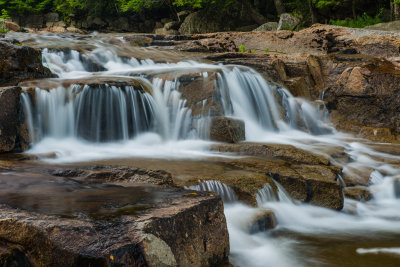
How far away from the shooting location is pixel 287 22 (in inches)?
703

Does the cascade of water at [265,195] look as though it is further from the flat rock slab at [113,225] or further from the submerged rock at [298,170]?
the flat rock slab at [113,225]

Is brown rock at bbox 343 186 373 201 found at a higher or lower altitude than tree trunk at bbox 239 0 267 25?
lower

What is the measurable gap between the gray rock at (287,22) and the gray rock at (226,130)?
12223 millimetres

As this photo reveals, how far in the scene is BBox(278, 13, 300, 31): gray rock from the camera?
17594 millimetres

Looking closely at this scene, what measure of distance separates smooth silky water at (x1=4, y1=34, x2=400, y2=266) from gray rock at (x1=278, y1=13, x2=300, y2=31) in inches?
294

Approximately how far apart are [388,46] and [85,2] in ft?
70.5

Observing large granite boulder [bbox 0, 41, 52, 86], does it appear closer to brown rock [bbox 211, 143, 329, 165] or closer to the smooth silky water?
the smooth silky water

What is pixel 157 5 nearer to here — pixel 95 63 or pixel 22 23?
pixel 22 23

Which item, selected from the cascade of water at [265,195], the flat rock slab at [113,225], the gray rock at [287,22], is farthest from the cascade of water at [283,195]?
the gray rock at [287,22]

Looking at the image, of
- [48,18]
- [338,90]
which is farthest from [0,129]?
[48,18]

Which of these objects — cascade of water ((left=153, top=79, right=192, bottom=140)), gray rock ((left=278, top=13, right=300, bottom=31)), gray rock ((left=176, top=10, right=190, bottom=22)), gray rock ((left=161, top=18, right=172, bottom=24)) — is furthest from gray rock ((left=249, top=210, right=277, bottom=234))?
gray rock ((left=161, top=18, right=172, bottom=24))

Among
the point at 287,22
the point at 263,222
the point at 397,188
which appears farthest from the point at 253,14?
the point at 263,222

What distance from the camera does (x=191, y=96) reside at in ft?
25.7

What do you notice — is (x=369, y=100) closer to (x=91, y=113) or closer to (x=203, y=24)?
(x=91, y=113)
